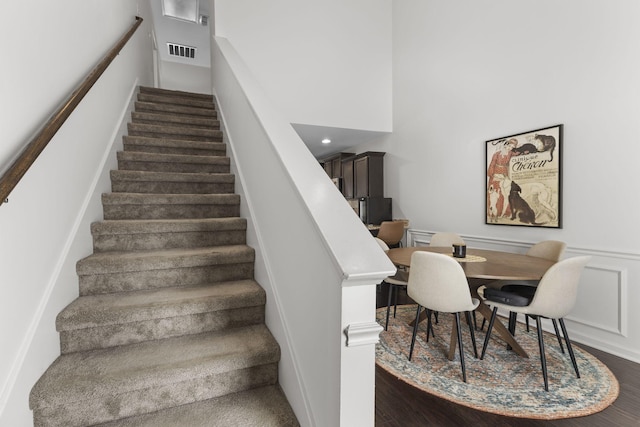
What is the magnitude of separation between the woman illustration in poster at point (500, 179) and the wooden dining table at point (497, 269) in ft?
2.45

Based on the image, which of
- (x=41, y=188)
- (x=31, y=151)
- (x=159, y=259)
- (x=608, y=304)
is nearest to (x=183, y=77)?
(x=159, y=259)

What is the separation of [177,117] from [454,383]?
3.59m

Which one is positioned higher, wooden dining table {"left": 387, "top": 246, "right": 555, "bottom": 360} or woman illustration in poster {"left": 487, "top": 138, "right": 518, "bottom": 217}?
woman illustration in poster {"left": 487, "top": 138, "right": 518, "bottom": 217}

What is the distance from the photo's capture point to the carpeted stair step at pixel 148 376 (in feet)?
3.99

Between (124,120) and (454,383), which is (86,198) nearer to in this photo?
(124,120)

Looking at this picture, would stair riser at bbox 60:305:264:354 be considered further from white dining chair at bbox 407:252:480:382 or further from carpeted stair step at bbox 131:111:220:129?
carpeted stair step at bbox 131:111:220:129

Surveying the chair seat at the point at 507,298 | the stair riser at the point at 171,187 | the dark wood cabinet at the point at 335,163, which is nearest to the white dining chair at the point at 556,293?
the chair seat at the point at 507,298

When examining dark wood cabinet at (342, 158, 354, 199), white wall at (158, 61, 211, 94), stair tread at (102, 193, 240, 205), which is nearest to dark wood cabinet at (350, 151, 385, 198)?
dark wood cabinet at (342, 158, 354, 199)

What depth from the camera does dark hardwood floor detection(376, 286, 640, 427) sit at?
169 cm

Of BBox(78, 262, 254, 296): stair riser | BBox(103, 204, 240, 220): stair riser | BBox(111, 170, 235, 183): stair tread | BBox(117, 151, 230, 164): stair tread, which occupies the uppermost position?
BBox(117, 151, 230, 164): stair tread

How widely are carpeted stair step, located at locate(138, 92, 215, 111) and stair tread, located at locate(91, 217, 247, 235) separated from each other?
97.3 inches

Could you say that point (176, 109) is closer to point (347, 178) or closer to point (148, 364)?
point (148, 364)

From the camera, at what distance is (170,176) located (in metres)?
2.51

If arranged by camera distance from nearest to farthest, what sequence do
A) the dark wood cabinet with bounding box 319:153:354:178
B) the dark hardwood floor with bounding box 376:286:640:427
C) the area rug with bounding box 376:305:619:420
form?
1. the dark hardwood floor with bounding box 376:286:640:427
2. the area rug with bounding box 376:305:619:420
3. the dark wood cabinet with bounding box 319:153:354:178
